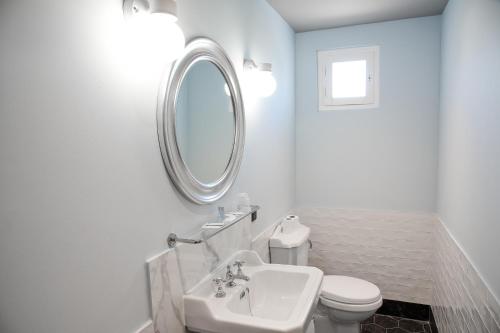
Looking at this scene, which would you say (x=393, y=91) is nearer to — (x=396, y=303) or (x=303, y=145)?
(x=303, y=145)

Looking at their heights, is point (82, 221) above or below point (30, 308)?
above

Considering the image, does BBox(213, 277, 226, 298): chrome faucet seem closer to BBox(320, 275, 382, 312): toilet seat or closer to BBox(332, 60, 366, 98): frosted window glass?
BBox(320, 275, 382, 312): toilet seat

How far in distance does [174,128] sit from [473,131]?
1.41 metres

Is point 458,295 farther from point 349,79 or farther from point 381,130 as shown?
point 349,79

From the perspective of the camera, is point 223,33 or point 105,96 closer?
point 105,96

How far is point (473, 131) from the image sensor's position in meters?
1.70

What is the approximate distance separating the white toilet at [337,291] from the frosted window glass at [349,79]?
1207 mm

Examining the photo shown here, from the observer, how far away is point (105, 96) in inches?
40.8

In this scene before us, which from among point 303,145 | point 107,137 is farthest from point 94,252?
point 303,145

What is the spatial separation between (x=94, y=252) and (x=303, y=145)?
2.34 metres

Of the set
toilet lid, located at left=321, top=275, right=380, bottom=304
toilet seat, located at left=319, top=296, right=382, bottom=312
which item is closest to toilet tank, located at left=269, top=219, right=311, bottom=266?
toilet lid, located at left=321, top=275, right=380, bottom=304

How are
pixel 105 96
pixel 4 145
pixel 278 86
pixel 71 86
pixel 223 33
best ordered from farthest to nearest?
pixel 278 86
pixel 223 33
pixel 105 96
pixel 71 86
pixel 4 145

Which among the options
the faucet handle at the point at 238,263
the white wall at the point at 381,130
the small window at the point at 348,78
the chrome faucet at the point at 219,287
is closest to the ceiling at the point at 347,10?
the white wall at the point at 381,130

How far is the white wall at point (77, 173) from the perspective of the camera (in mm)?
788
